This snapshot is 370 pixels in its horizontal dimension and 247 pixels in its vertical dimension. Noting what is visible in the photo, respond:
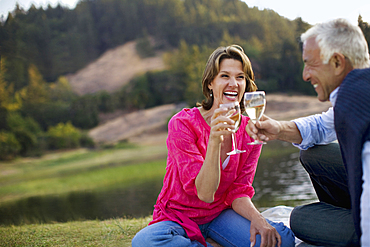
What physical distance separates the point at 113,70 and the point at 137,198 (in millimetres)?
31571

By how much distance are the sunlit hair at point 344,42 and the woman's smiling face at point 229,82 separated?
2.71 ft

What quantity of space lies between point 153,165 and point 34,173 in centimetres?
972

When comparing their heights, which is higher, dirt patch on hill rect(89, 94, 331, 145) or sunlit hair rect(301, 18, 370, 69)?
sunlit hair rect(301, 18, 370, 69)

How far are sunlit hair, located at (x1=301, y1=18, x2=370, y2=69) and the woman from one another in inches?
32.3

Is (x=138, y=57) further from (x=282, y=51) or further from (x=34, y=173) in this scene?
(x=34, y=173)

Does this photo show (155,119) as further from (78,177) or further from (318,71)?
(318,71)

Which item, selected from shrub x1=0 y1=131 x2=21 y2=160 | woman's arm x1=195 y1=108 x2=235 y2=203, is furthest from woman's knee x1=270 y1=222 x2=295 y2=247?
shrub x1=0 y1=131 x2=21 y2=160

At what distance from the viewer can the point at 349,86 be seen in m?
1.70

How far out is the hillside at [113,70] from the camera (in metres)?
39.9

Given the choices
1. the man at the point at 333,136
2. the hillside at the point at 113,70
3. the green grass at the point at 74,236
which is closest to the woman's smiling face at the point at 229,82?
the man at the point at 333,136

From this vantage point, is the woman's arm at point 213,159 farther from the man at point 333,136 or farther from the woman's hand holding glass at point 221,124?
the man at point 333,136

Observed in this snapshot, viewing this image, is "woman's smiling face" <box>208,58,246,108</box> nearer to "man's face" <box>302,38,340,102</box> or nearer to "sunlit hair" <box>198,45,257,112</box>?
"sunlit hair" <box>198,45,257,112</box>

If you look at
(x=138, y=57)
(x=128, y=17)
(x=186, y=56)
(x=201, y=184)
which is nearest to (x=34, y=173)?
(x=186, y=56)

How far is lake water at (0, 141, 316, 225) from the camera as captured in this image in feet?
31.8
